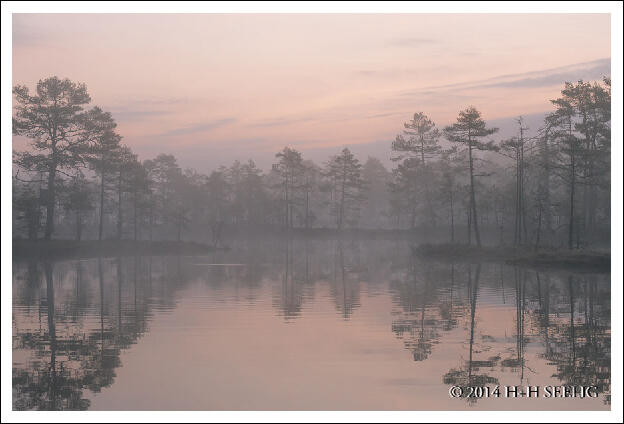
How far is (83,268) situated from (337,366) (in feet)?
114

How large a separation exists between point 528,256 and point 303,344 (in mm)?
35333

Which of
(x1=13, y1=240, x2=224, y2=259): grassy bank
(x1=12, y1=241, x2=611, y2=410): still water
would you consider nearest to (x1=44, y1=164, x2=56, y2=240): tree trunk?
(x1=13, y1=240, x2=224, y2=259): grassy bank

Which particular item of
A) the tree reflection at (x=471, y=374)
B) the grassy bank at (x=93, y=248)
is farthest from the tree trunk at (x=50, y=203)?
the tree reflection at (x=471, y=374)

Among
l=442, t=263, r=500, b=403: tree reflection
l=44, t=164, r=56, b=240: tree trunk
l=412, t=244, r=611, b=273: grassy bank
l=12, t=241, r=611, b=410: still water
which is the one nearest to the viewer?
l=12, t=241, r=611, b=410: still water

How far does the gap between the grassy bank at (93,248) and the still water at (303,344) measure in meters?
26.9

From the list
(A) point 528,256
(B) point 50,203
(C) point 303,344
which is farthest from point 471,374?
(B) point 50,203

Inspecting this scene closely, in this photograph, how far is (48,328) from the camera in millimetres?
20547

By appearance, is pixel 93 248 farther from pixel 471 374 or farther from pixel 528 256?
pixel 471 374

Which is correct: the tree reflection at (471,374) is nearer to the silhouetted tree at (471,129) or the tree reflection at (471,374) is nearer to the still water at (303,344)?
the still water at (303,344)

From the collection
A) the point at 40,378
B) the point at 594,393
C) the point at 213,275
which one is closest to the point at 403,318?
the point at 594,393

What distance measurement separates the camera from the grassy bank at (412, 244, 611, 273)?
4366cm

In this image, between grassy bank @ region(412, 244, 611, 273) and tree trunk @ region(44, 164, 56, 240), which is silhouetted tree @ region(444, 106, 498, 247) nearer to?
grassy bank @ region(412, 244, 611, 273)

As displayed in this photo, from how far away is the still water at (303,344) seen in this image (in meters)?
13.1

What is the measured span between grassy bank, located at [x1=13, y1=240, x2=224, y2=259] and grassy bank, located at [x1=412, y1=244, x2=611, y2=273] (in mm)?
22724
